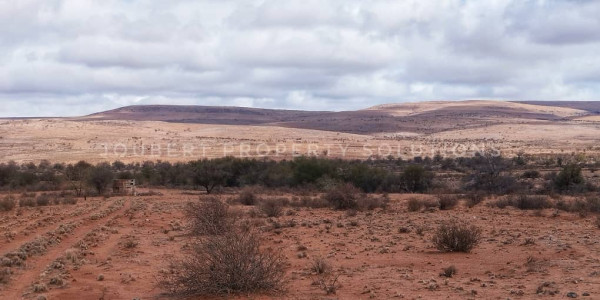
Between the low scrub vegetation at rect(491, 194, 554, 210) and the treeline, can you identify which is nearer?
the low scrub vegetation at rect(491, 194, 554, 210)

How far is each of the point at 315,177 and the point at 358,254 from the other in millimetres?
32438

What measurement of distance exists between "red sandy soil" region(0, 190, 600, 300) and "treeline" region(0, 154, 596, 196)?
43.8 ft

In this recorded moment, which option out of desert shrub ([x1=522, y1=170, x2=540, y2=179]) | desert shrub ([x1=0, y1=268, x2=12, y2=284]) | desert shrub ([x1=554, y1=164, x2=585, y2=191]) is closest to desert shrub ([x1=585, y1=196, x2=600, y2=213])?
desert shrub ([x1=554, y1=164, x2=585, y2=191])

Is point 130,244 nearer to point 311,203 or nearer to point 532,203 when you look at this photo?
point 311,203

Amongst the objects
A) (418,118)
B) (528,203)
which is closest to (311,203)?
(528,203)

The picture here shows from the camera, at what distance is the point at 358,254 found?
18.9 meters

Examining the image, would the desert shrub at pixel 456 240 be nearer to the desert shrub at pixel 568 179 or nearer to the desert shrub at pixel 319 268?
the desert shrub at pixel 319 268

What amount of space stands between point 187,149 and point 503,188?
64870 millimetres

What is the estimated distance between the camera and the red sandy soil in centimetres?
1361

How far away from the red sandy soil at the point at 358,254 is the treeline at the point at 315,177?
13.4 m

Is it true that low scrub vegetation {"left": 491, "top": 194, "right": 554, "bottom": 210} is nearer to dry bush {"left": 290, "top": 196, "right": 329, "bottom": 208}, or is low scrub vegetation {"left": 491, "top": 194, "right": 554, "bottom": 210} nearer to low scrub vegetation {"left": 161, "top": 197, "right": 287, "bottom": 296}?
dry bush {"left": 290, "top": 196, "right": 329, "bottom": 208}

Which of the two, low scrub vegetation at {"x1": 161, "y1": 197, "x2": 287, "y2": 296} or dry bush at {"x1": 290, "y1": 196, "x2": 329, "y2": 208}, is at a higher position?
low scrub vegetation at {"x1": 161, "y1": 197, "x2": 287, "y2": 296}

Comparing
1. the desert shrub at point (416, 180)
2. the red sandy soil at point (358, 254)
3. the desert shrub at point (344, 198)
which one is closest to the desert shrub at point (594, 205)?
the red sandy soil at point (358, 254)

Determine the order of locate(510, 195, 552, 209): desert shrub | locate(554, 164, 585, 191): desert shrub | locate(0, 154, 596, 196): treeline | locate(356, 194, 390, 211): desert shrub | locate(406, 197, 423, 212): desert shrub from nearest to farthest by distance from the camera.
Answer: locate(510, 195, 552, 209): desert shrub < locate(406, 197, 423, 212): desert shrub < locate(356, 194, 390, 211): desert shrub < locate(554, 164, 585, 191): desert shrub < locate(0, 154, 596, 196): treeline
